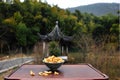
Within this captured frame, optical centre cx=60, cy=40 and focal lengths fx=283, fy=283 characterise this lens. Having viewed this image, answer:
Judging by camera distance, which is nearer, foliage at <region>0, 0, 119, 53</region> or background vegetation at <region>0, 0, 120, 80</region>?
background vegetation at <region>0, 0, 120, 80</region>

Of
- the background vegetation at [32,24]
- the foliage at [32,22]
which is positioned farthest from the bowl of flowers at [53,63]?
the foliage at [32,22]

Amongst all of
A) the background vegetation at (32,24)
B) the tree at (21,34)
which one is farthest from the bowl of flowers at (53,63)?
the tree at (21,34)

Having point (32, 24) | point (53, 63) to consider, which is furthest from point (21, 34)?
point (53, 63)

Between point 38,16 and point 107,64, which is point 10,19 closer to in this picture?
point 38,16

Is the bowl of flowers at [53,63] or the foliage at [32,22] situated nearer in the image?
the bowl of flowers at [53,63]

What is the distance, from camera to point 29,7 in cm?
1978

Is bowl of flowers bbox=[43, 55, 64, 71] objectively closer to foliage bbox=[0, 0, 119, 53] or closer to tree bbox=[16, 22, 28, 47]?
tree bbox=[16, 22, 28, 47]

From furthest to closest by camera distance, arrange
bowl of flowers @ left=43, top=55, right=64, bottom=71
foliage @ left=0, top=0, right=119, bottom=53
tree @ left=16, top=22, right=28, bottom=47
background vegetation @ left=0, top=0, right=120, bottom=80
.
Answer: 1. foliage @ left=0, top=0, right=119, bottom=53
2. background vegetation @ left=0, top=0, right=120, bottom=80
3. tree @ left=16, top=22, right=28, bottom=47
4. bowl of flowers @ left=43, top=55, right=64, bottom=71

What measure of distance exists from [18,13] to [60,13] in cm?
304

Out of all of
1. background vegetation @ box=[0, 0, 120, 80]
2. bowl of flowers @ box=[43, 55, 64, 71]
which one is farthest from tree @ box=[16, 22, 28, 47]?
bowl of flowers @ box=[43, 55, 64, 71]

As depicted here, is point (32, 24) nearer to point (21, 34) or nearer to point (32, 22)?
point (32, 22)

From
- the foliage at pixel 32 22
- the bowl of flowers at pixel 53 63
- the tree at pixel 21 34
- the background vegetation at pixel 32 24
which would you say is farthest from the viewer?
the foliage at pixel 32 22

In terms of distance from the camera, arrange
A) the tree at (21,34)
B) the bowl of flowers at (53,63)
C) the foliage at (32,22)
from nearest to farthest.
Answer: the bowl of flowers at (53,63) < the tree at (21,34) < the foliage at (32,22)

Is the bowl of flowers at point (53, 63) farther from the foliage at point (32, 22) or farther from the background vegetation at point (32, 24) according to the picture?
the foliage at point (32, 22)
